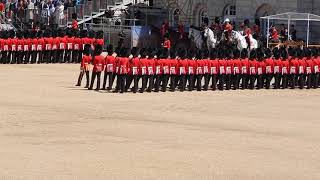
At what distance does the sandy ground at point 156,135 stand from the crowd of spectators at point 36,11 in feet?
66.5

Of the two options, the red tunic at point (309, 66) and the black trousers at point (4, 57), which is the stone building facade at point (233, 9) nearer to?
the black trousers at point (4, 57)

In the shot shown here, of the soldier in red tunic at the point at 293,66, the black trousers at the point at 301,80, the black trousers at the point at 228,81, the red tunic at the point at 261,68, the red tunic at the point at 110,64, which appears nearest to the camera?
the red tunic at the point at 110,64

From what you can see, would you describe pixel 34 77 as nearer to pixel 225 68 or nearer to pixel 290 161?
pixel 225 68

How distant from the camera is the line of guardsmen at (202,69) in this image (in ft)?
A: 77.2

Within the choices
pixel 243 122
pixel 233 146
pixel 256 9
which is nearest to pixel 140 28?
pixel 256 9

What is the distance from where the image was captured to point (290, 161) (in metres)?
13.6

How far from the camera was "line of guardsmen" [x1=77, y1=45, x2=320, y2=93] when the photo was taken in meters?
23.5

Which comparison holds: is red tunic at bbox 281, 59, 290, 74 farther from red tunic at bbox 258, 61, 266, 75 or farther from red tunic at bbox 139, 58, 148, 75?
red tunic at bbox 139, 58, 148, 75

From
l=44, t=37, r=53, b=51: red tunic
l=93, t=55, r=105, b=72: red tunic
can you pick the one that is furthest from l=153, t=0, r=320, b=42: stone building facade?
l=93, t=55, r=105, b=72: red tunic

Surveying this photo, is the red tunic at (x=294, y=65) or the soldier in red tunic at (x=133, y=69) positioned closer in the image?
the soldier in red tunic at (x=133, y=69)

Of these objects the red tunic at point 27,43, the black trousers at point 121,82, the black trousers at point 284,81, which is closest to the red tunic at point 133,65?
the black trousers at point 121,82

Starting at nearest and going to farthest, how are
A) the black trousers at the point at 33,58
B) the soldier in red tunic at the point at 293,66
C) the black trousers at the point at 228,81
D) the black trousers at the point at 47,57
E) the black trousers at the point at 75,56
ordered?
the black trousers at the point at 228,81 → the soldier in red tunic at the point at 293,66 → the black trousers at the point at 33,58 → the black trousers at the point at 47,57 → the black trousers at the point at 75,56

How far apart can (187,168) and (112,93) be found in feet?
35.6

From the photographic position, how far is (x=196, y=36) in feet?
126
